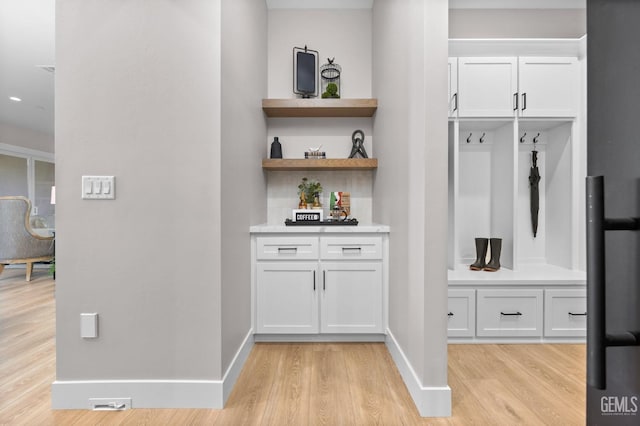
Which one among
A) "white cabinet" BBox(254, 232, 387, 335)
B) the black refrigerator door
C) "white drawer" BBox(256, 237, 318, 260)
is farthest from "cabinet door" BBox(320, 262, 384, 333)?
the black refrigerator door

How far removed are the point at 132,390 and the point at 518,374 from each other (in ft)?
7.48

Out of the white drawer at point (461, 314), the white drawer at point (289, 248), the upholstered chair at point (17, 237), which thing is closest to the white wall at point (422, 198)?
the white drawer at point (461, 314)

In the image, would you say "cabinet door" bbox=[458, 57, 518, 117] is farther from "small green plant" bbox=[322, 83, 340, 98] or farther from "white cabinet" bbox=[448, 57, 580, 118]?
"small green plant" bbox=[322, 83, 340, 98]

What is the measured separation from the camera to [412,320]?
6.24 feet

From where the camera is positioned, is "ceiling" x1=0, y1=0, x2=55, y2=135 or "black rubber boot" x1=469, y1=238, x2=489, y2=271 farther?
"ceiling" x1=0, y1=0, x2=55, y2=135

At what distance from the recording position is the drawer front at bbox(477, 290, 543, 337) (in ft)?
8.38

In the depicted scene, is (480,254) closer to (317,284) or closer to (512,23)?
(317,284)

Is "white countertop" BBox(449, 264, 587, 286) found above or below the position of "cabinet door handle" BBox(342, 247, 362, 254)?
below

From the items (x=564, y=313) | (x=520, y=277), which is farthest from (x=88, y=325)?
(x=564, y=313)

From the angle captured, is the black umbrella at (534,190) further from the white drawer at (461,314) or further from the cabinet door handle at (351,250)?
the cabinet door handle at (351,250)

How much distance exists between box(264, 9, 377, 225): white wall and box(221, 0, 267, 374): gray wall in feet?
0.87

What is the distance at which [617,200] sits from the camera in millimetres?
441

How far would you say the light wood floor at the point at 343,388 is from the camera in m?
1.69

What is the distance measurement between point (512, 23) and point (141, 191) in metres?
3.36
